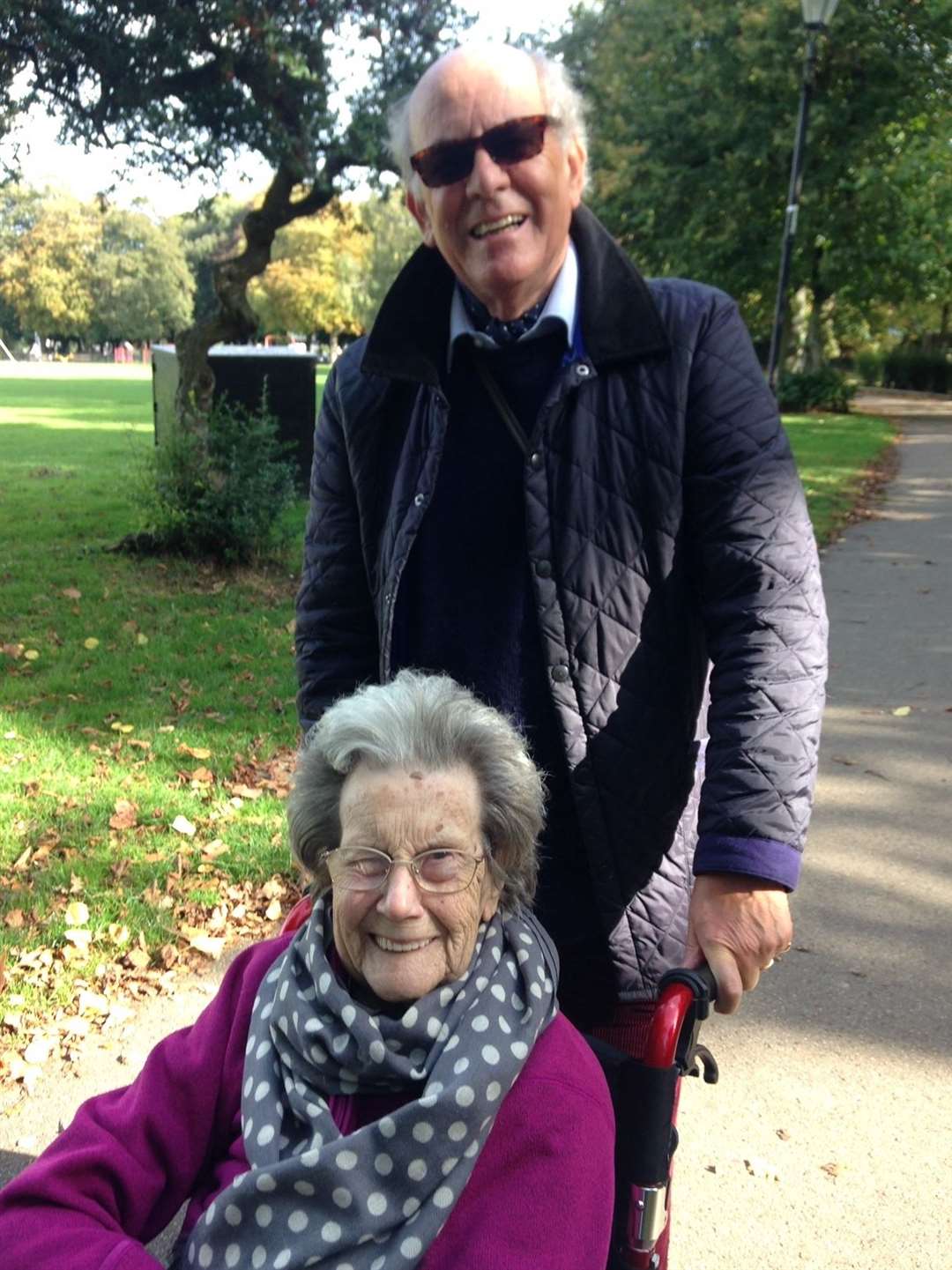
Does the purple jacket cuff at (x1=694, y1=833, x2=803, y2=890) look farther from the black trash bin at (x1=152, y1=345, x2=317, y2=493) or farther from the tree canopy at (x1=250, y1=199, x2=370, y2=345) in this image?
the tree canopy at (x1=250, y1=199, x2=370, y2=345)

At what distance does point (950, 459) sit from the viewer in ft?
70.7

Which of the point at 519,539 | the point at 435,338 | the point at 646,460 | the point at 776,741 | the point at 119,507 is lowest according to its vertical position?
the point at 119,507

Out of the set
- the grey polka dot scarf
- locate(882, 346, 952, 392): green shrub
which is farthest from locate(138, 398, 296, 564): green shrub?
locate(882, 346, 952, 392): green shrub

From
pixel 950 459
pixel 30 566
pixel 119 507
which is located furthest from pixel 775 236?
pixel 30 566

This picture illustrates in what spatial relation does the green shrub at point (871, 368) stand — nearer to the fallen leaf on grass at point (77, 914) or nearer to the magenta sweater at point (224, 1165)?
the fallen leaf on grass at point (77, 914)

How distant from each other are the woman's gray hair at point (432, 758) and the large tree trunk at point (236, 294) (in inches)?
358

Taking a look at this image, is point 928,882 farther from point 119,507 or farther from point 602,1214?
point 119,507

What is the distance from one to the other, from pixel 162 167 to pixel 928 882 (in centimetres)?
878

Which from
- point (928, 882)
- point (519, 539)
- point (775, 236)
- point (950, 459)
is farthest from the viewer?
point (775, 236)

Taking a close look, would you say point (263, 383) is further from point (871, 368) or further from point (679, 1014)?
point (871, 368)

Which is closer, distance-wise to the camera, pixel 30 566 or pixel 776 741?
pixel 776 741

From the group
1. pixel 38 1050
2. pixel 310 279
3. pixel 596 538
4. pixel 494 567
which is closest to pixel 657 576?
pixel 596 538

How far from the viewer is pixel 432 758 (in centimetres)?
192

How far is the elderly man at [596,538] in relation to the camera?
1.92 metres
